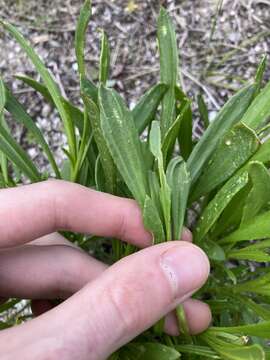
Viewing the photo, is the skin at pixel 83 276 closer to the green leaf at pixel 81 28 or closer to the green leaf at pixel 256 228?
the green leaf at pixel 256 228

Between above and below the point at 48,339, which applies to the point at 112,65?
above

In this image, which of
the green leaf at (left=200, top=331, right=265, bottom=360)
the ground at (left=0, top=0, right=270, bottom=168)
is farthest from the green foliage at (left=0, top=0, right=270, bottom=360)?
the ground at (left=0, top=0, right=270, bottom=168)

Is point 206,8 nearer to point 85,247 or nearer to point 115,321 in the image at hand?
point 85,247

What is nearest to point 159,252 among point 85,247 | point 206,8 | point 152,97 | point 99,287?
point 99,287

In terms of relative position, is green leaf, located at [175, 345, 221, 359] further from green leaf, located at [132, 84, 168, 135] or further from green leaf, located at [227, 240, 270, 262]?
green leaf, located at [132, 84, 168, 135]

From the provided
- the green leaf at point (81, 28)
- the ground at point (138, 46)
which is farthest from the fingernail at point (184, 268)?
the ground at point (138, 46)

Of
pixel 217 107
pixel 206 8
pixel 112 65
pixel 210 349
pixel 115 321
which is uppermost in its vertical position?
pixel 206 8

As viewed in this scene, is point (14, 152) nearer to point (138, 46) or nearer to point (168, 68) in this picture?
point (168, 68)

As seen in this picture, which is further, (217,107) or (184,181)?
(217,107)
